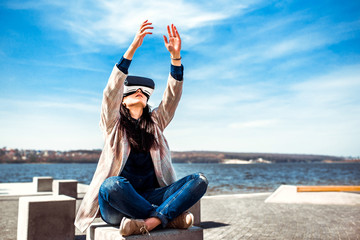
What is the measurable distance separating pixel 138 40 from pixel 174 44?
0.46 metres

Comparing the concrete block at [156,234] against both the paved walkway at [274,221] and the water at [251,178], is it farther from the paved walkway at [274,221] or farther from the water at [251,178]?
the water at [251,178]

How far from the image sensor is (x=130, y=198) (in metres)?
2.85

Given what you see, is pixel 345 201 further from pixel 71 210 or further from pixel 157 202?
pixel 157 202

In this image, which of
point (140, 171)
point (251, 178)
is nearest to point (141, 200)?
point (140, 171)

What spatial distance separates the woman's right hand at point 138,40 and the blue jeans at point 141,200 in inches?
45.3

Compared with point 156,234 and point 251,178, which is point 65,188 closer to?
point 156,234

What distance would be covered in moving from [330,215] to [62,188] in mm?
8383

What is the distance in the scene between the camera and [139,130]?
11.7 ft

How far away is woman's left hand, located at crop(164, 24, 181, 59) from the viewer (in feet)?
11.7

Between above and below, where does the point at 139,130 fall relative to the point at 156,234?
above

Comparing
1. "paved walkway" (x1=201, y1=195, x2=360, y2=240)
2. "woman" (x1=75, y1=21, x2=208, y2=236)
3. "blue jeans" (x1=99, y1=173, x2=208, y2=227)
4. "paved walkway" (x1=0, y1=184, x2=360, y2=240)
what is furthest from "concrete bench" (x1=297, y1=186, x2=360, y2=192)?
"blue jeans" (x1=99, y1=173, x2=208, y2=227)

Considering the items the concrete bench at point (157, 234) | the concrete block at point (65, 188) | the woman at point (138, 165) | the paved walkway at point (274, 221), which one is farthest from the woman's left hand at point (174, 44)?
the concrete block at point (65, 188)

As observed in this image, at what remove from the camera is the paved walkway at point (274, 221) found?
21.0 ft

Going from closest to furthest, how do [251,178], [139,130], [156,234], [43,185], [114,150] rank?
[156,234], [114,150], [139,130], [43,185], [251,178]
